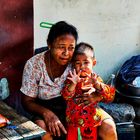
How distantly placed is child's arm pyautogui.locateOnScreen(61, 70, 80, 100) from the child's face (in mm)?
73

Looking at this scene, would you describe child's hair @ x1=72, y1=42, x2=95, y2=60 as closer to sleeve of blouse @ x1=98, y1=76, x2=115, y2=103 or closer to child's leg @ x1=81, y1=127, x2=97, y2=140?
Result: sleeve of blouse @ x1=98, y1=76, x2=115, y2=103

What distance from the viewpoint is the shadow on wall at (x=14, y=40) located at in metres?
3.67

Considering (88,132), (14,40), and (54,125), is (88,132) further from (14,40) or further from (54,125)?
(14,40)

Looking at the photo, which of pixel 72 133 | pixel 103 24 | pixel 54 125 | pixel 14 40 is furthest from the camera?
pixel 103 24

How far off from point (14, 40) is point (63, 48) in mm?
738

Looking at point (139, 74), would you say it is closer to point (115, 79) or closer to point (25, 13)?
point (115, 79)

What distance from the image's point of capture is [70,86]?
10.3ft

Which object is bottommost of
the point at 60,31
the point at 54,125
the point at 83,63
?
the point at 54,125

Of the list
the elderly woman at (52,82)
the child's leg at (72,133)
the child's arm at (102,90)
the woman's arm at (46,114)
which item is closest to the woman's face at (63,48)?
the elderly woman at (52,82)

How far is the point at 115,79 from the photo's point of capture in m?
4.64

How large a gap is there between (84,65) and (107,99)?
13.7 inches

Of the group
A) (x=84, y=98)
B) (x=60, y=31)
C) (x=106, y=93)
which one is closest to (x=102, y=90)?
(x=106, y=93)

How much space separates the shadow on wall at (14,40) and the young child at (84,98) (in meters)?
0.75

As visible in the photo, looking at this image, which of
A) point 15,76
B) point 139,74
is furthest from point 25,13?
point 139,74
